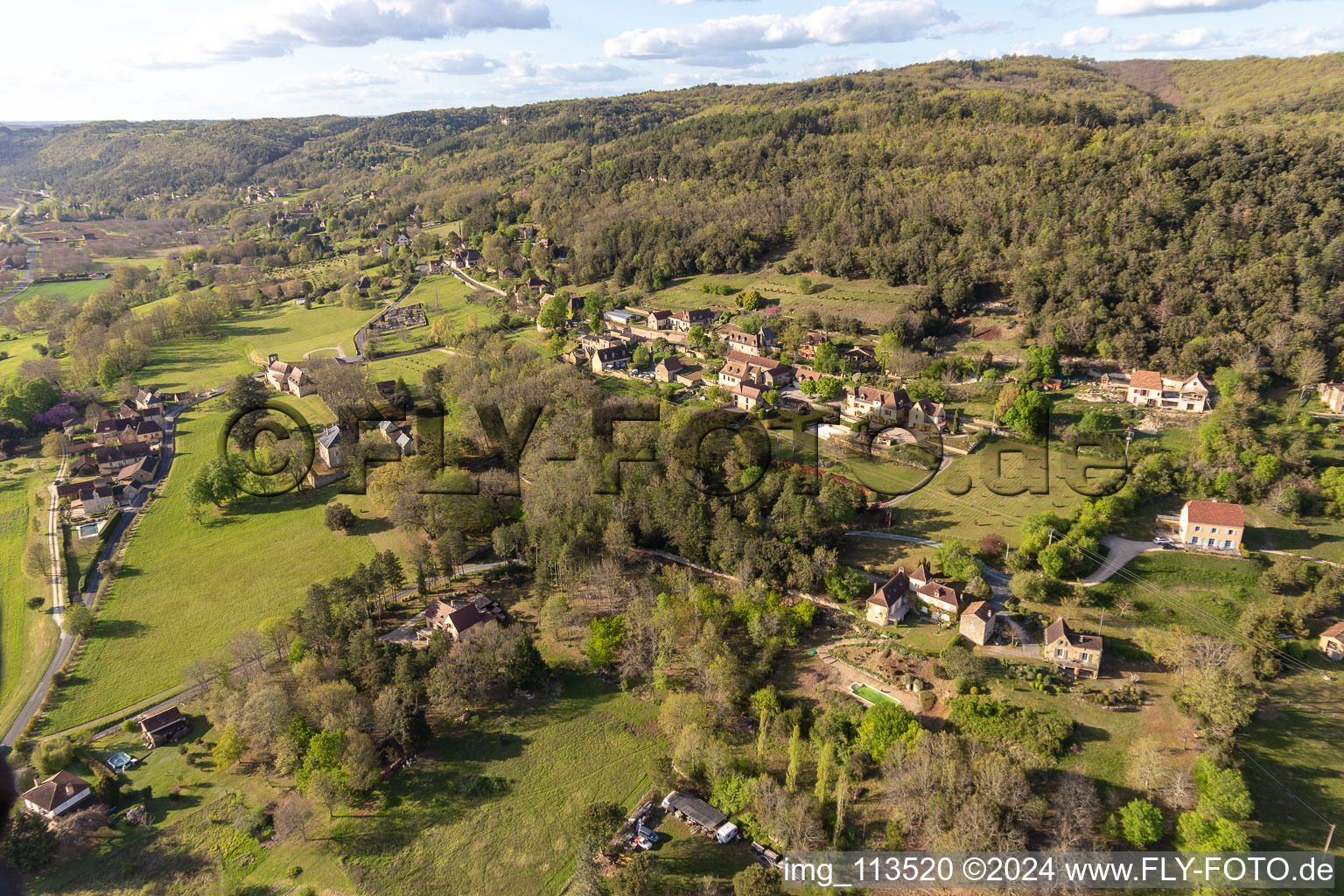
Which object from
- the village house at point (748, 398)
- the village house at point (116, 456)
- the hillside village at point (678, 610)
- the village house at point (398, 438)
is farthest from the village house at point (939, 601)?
the village house at point (116, 456)

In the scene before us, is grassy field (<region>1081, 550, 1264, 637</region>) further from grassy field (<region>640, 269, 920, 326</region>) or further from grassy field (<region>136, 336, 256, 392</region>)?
grassy field (<region>136, 336, 256, 392</region>)

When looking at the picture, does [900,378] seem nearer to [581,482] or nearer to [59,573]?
[581,482]

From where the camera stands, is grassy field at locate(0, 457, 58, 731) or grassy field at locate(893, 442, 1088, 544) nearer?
grassy field at locate(0, 457, 58, 731)

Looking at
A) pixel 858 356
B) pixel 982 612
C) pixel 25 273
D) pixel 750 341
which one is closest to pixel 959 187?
pixel 858 356

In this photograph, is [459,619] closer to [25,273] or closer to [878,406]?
[878,406]

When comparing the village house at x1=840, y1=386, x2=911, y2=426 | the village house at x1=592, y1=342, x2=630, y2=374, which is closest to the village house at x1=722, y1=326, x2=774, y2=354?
the village house at x1=592, y1=342, x2=630, y2=374

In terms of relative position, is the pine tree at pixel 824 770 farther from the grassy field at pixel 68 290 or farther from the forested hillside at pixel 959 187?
the grassy field at pixel 68 290
